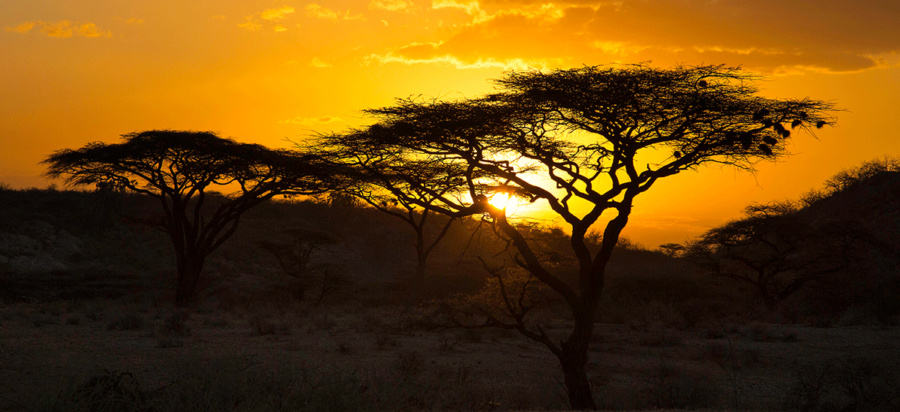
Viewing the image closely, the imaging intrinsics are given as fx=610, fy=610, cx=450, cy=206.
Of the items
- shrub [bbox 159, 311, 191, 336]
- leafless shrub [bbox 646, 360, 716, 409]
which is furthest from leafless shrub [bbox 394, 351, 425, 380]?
shrub [bbox 159, 311, 191, 336]

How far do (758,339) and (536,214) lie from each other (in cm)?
892

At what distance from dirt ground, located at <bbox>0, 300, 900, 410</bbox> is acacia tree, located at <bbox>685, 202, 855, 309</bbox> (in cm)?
757

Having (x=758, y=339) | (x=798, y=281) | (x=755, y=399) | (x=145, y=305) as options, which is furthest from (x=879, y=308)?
(x=145, y=305)

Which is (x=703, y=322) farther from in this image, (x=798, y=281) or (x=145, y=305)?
(x=145, y=305)

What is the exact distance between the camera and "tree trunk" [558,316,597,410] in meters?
9.66

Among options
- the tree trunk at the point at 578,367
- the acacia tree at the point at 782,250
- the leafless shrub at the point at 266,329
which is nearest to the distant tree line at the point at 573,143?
the tree trunk at the point at 578,367

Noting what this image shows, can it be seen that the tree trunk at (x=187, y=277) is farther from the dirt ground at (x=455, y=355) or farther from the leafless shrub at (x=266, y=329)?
the leafless shrub at (x=266, y=329)

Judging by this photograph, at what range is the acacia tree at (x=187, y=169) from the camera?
73.5 ft

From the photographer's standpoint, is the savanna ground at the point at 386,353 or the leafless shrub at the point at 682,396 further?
the leafless shrub at the point at 682,396

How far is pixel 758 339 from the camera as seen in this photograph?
18.4 meters

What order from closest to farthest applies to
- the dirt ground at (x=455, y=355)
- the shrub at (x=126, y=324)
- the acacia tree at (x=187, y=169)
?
the dirt ground at (x=455, y=355) < the shrub at (x=126, y=324) < the acacia tree at (x=187, y=169)

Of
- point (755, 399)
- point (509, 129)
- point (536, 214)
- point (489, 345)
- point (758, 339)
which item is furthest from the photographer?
point (758, 339)

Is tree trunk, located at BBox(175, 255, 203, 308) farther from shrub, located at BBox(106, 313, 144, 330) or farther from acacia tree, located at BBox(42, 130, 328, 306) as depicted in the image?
shrub, located at BBox(106, 313, 144, 330)

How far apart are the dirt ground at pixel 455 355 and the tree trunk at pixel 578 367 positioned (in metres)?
0.63
